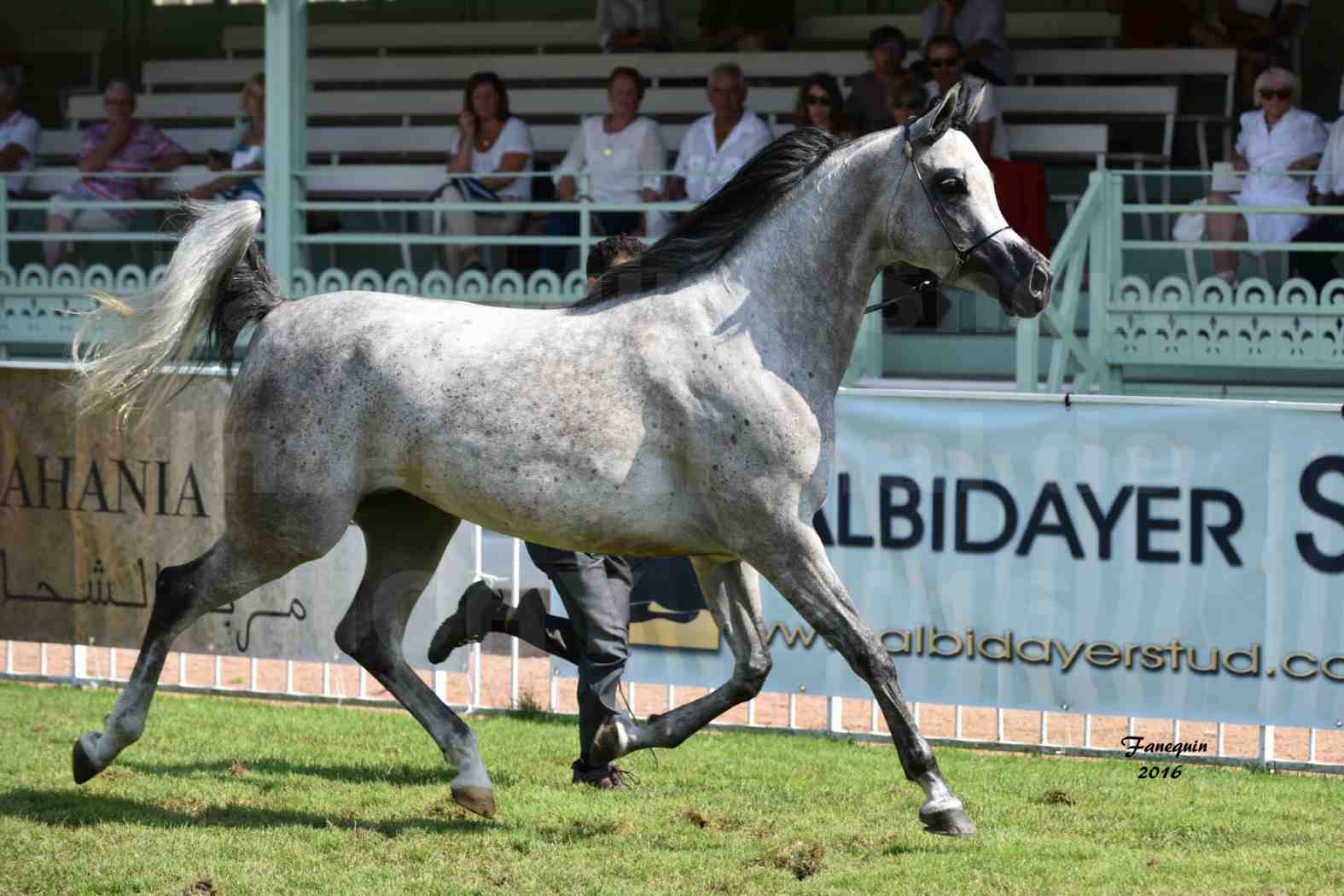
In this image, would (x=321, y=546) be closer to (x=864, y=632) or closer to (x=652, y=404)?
(x=652, y=404)

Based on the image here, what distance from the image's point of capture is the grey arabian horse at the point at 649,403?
18.7 ft

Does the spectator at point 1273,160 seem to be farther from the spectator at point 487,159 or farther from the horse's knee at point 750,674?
the horse's knee at point 750,674

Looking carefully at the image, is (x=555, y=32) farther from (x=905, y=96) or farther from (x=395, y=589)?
(x=395, y=589)

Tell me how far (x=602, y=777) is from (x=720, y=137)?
6.07 metres

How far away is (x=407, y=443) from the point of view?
595cm

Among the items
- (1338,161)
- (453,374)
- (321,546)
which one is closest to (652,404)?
(453,374)

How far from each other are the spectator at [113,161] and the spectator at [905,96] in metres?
5.58

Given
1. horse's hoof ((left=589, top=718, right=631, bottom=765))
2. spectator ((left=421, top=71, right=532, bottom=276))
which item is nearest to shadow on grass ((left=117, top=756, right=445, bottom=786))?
horse's hoof ((left=589, top=718, right=631, bottom=765))

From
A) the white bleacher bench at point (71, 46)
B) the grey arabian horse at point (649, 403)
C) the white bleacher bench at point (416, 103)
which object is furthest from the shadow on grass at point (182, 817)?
the white bleacher bench at point (71, 46)

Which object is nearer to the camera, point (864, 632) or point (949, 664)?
point (864, 632)

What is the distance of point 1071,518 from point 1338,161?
428 cm

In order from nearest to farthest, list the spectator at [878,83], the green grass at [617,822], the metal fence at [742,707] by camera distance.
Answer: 1. the green grass at [617,822]
2. the metal fence at [742,707]
3. the spectator at [878,83]

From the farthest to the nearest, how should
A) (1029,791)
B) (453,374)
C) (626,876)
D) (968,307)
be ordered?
(968,307) → (1029,791) → (453,374) → (626,876)

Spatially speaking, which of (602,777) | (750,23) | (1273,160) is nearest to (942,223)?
(602,777)
